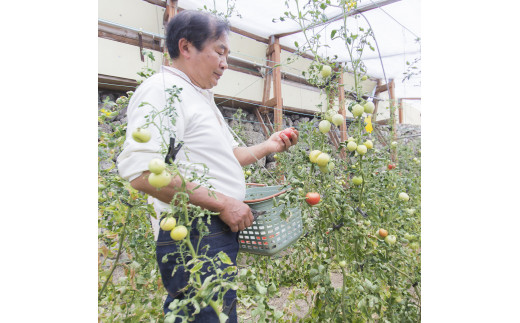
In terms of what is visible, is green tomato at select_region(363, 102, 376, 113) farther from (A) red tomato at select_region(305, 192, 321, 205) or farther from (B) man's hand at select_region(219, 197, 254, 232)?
(B) man's hand at select_region(219, 197, 254, 232)

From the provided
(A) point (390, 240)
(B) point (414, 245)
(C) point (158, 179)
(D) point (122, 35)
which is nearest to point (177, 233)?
(C) point (158, 179)

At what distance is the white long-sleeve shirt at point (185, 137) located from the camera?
0.83 m

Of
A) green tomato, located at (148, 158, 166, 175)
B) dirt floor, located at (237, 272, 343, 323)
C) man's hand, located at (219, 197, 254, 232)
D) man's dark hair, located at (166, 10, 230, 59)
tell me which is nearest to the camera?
green tomato, located at (148, 158, 166, 175)

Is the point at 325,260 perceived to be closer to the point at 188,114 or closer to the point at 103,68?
the point at 188,114

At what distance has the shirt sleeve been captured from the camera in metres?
0.81

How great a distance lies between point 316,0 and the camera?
3.60 ft

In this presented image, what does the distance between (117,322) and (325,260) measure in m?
0.82

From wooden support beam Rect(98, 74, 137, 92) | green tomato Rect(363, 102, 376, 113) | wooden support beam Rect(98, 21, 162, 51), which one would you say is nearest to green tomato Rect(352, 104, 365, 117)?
green tomato Rect(363, 102, 376, 113)

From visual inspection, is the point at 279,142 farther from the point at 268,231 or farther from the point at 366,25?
the point at 366,25

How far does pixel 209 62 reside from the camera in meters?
1.05

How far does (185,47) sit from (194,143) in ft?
1.11

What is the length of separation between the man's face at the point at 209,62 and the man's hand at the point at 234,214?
423mm

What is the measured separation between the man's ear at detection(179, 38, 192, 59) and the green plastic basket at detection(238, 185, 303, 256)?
1.71 ft
